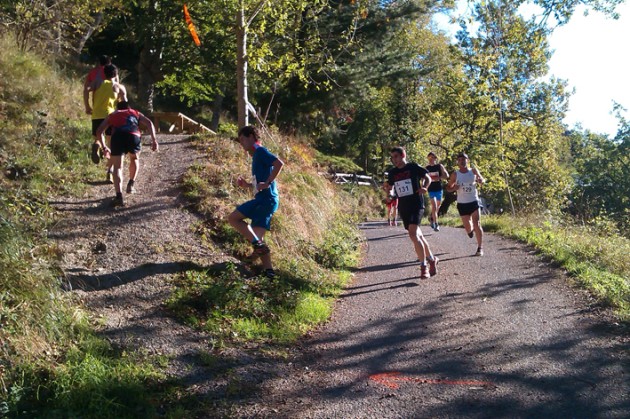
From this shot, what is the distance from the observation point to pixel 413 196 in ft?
30.3

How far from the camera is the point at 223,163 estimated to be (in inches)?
422

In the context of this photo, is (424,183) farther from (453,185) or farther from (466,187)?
(466,187)

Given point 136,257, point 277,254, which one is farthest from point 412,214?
point 136,257

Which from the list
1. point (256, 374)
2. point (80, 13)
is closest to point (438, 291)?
point (256, 374)

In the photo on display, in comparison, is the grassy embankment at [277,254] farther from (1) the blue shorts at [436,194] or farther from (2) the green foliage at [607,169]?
(2) the green foliage at [607,169]

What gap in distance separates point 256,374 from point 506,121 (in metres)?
33.5

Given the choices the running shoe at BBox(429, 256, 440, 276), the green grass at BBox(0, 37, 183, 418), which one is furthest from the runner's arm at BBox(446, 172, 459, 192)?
the green grass at BBox(0, 37, 183, 418)

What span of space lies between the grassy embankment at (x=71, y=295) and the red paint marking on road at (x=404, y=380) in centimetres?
129

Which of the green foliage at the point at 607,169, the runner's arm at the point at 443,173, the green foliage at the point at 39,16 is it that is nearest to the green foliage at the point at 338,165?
the green foliage at the point at 39,16

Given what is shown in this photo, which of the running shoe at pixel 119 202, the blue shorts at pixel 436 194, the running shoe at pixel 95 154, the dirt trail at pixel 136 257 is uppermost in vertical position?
the running shoe at pixel 95 154

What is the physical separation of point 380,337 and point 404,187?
134 inches

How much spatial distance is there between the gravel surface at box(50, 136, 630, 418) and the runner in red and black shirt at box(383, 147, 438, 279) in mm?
411

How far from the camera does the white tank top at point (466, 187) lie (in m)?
11.5

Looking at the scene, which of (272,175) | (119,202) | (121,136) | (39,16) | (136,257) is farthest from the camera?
(39,16)
